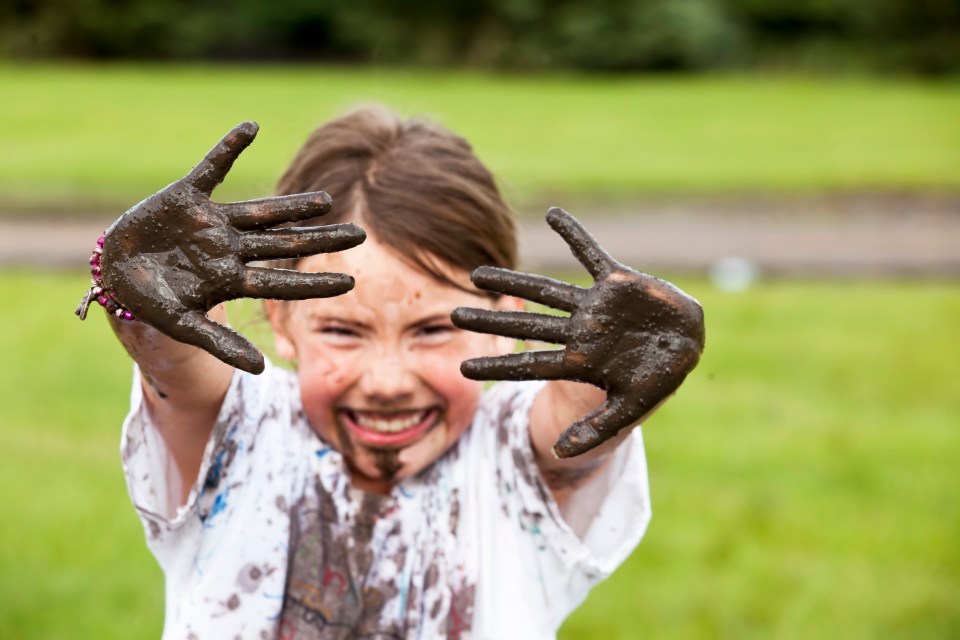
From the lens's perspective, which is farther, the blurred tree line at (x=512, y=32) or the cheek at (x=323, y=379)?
the blurred tree line at (x=512, y=32)

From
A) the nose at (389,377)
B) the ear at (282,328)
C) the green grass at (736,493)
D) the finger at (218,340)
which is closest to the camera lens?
the finger at (218,340)

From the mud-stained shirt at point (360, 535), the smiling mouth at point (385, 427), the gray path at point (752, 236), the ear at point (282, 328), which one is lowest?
the gray path at point (752, 236)

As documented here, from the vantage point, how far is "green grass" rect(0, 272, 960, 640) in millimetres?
3094

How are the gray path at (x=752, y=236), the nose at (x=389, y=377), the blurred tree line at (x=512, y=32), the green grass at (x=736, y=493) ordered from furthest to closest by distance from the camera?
the blurred tree line at (x=512, y=32) → the gray path at (x=752, y=236) → the green grass at (x=736, y=493) → the nose at (x=389, y=377)

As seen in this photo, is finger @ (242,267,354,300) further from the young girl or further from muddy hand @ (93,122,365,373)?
the young girl

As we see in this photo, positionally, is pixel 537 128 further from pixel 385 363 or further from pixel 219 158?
pixel 219 158

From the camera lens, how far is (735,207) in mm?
8906

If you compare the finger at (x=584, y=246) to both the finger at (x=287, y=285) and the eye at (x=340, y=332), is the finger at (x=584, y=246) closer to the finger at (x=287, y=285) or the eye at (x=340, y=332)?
the finger at (x=287, y=285)

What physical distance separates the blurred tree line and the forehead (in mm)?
20269

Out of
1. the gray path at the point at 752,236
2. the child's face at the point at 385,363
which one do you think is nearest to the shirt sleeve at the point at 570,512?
the child's face at the point at 385,363

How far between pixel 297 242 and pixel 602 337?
445 millimetres

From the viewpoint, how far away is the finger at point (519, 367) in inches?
64.5

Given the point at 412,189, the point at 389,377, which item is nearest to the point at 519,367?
the point at 389,377

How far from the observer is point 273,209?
1642 mm
